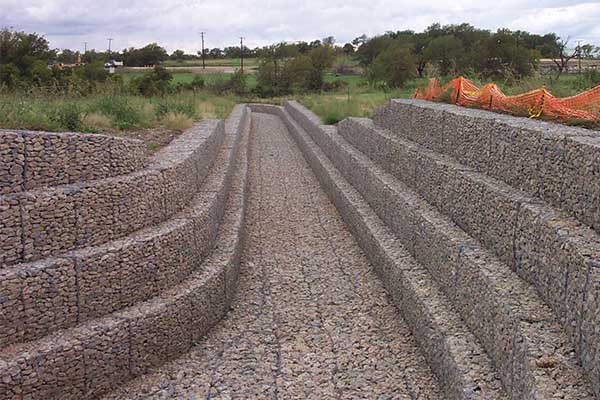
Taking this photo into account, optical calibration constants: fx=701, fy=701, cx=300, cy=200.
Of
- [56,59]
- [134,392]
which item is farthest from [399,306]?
[56,59]

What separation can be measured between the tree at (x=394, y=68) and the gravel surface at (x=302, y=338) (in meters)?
29.3

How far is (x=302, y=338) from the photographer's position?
6109 mm

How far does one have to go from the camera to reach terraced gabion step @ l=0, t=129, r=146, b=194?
4.99 metres

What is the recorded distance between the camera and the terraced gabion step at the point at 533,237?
3619 mm

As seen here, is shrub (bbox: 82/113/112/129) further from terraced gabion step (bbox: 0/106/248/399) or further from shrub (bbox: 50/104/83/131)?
terraced gabion step (bbox: 0/106/248/399)

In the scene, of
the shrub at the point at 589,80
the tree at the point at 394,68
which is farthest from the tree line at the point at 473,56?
the shrub at the point at 589,80

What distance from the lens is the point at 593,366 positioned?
3432 mm

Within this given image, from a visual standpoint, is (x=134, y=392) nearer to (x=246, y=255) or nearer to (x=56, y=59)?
(x=246, y=255)

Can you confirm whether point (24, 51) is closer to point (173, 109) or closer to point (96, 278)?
point (173, 109)

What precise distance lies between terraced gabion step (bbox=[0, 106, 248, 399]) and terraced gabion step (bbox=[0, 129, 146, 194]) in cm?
113

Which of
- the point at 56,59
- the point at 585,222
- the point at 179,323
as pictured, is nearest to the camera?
the point at 585,222

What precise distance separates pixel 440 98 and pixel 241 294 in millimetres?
5439

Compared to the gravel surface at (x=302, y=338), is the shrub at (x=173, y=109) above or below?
above

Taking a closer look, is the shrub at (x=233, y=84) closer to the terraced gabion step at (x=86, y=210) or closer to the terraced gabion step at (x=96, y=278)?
the terraced gabion step at (x=86, y=210)
